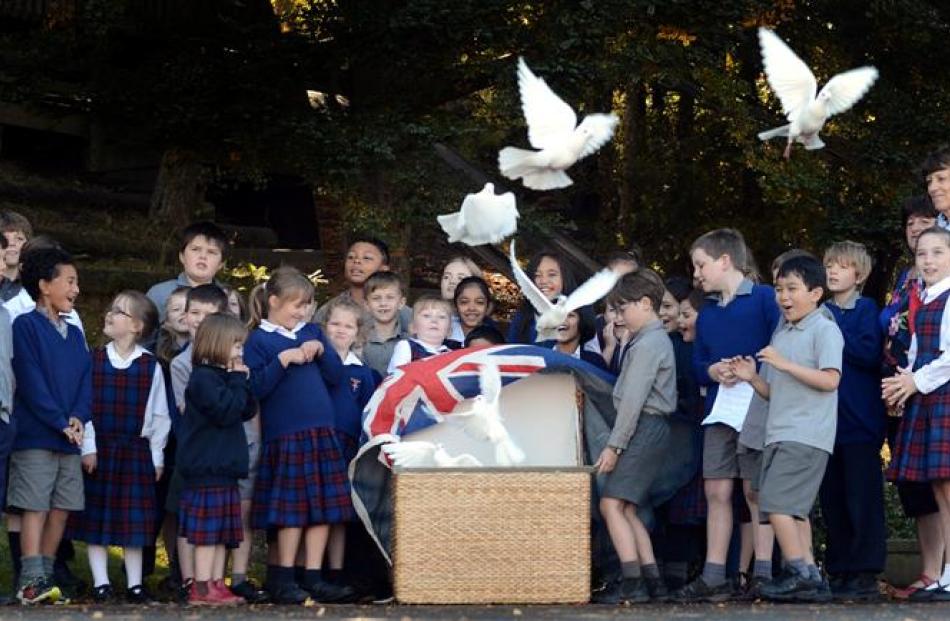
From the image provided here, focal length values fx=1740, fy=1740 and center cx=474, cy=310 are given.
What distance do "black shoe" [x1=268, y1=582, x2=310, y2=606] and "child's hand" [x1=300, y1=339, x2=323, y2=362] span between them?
111cm

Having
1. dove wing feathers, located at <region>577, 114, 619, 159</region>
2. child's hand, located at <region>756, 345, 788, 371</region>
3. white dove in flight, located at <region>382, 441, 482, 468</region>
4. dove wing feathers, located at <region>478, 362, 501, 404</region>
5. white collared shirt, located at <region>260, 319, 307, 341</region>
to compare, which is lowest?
white dove in flight, located at <region>382, 441, 482, 468</region>

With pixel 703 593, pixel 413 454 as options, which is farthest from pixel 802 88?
pixel 413 454

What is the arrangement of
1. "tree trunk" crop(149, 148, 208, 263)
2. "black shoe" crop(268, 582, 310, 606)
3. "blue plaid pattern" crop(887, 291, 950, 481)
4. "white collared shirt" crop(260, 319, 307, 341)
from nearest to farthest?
"blue plaid pattern" crop(887, 291, 950, 481) → "black shoe" crop(268, 582, 310, 606) → "white collared shirt" crop(260, 319, 307, 341) → "tree trunk" crop(149, 148, 208, 263)

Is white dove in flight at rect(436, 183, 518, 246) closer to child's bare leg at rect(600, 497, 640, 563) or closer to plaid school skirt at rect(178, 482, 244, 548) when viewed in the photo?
child's bare leg at rect(600, 497, 640, 563)

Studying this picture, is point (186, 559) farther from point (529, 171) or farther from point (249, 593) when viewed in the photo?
point (529, 171)

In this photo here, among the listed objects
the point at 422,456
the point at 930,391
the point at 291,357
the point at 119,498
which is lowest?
the point at 119,498

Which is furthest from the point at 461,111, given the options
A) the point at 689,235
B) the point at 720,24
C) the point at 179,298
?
the point at 179,298

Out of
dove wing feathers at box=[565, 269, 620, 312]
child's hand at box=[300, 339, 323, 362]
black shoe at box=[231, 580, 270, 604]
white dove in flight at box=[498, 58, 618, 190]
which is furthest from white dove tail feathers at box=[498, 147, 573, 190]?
black shoe at box=[231, 580, 270, 604]

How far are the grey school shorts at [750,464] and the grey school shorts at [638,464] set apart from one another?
41 centimetres

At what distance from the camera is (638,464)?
8594 millimetres

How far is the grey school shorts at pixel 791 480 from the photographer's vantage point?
8.22m

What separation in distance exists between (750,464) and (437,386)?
1620 mm

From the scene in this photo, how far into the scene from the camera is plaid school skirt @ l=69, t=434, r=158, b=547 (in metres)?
8.67

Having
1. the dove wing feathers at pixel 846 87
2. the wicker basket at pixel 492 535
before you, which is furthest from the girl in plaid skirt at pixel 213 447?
the dove wing feathers at pixel 846 87
